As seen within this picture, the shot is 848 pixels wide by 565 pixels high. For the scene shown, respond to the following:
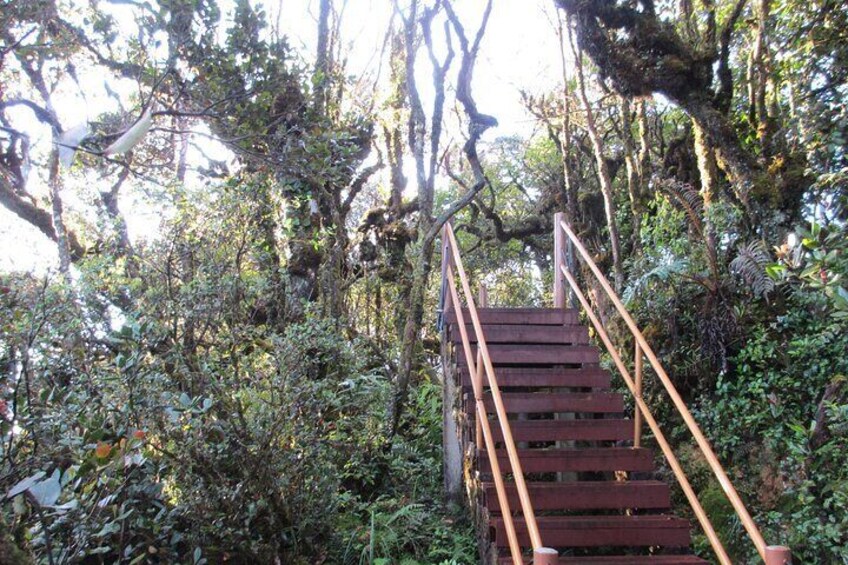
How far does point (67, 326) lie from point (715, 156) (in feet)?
23.2

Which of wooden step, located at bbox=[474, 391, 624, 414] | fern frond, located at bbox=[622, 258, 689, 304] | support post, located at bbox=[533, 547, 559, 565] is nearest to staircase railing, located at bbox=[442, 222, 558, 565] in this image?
support post, located at bbox=[533, 547, 559, 565]

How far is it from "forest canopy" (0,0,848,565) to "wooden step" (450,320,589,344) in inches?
54.1

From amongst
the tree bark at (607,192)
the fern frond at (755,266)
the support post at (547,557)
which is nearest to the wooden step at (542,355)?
the fern frond at (755,266)

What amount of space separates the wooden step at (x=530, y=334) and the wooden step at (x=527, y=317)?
144 mm

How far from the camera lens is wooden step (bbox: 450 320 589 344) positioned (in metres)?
5.50

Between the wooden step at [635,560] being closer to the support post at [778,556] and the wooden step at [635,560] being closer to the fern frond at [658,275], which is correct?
the support post at [778,556]

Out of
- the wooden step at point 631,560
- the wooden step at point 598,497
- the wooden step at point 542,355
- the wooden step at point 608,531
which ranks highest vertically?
the wooden step at point 542,355

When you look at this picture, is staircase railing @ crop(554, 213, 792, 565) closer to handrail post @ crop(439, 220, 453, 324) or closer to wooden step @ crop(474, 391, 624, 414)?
wooden step @ crop(474, 391, 624, 414)

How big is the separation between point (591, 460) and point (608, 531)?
58cm

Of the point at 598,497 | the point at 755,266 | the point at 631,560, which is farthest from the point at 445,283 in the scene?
the point at 631,560

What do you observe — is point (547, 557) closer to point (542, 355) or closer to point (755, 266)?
point (542, 355)

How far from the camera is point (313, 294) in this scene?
821cm

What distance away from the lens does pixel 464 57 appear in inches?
348

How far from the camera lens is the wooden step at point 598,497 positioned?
425 centimetres
